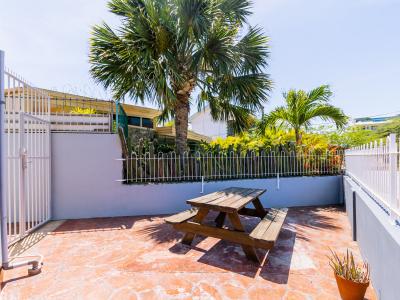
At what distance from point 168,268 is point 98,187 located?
3.55 metres

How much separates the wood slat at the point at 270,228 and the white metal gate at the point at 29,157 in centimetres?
425

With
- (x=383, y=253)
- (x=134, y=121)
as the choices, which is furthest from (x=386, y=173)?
(x=134, y=121)

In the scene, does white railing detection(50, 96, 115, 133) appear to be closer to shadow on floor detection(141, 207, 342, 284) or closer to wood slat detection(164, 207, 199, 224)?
shadow on floor detection(141, 207, 342, 284)

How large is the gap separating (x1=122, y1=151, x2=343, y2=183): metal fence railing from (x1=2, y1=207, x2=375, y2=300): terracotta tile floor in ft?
5.72

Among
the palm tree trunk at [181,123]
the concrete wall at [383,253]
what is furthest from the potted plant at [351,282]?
the palm tree trunk at [181,123]

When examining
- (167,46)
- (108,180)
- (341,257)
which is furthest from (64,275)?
(167,46)

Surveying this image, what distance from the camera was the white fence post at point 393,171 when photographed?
2018 millimetres

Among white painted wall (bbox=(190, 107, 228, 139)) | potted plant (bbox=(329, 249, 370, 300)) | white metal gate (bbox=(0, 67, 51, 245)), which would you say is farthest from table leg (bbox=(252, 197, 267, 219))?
white painted wall (bbox=(190, 107, 228, 139))

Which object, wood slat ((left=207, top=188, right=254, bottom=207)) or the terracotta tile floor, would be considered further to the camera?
wood slat ((left=207, top=188, right=254, bottom=207))

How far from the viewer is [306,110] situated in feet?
25.9

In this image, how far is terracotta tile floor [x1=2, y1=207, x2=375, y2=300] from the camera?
2.63m

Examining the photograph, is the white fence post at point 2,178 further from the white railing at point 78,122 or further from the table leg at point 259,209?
the table leg at point 259,209

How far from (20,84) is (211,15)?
15.3 feet

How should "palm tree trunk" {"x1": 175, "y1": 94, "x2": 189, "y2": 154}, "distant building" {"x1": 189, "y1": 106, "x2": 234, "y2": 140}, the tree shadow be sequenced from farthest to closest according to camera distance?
1. "distant building" {"x1": 189, "y1": 106, "x2": 234, "y2": 140}
2. "palm tree trunk" {"x1": 175, "y1": 94, "x2": 189, "y2": 154}
3. the tree shadow
